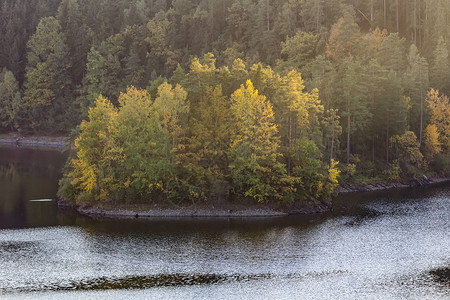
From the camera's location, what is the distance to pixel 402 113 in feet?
338

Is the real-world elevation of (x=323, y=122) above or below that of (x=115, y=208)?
above

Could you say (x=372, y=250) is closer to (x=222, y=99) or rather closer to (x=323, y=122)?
(x=222, y=99)

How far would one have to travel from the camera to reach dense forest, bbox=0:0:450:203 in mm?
74812

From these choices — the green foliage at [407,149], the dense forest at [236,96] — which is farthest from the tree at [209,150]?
the green foliage at [407,149]

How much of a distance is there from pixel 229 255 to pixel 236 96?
26.7 meters

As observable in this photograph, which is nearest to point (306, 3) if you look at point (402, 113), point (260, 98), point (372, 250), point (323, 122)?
point (402, 113)

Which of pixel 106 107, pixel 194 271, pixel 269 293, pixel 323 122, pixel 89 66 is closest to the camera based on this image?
pixel 269 293

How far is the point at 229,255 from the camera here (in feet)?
182

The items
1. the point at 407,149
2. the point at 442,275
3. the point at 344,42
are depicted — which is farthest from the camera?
the point at 344,42

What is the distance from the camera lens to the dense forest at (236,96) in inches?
2945

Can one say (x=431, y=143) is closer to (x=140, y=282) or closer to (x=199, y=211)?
(x=199, y=211)

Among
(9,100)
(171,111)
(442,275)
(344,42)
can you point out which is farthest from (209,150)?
(9,100)

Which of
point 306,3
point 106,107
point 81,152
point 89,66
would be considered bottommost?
point 81,152

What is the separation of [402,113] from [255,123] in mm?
39884
